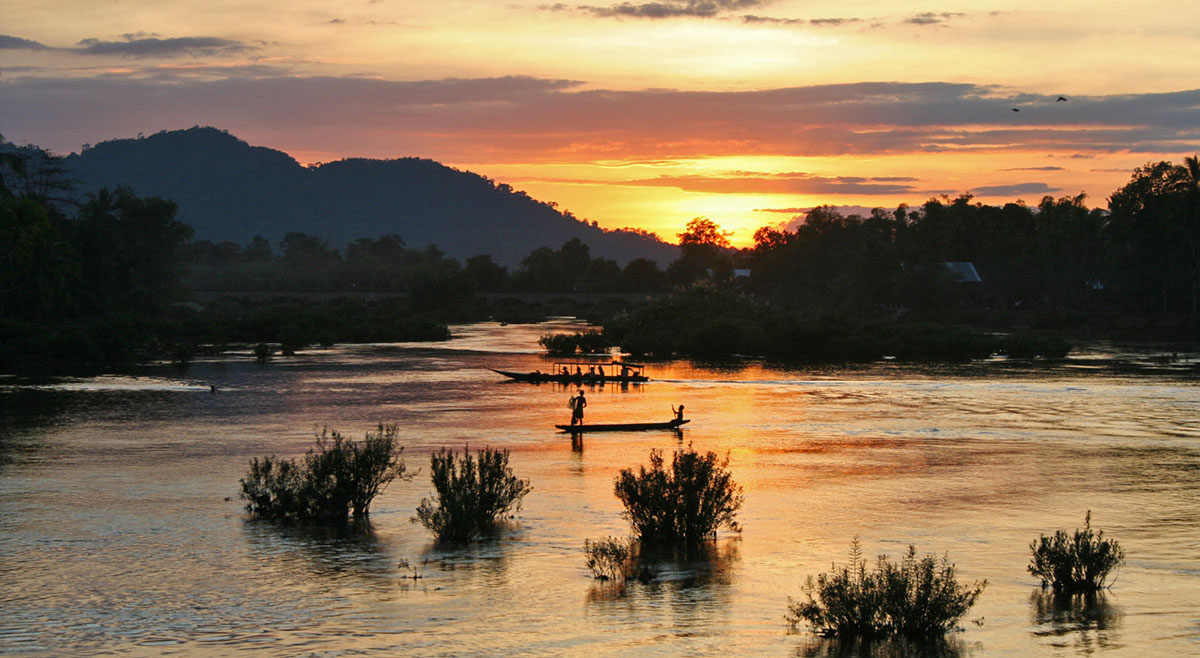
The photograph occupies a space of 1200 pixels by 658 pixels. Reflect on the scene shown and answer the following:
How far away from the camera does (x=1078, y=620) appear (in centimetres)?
1501

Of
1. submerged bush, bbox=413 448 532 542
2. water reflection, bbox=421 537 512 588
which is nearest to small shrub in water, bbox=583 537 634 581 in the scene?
water reflection, bbox=421 537 512 588

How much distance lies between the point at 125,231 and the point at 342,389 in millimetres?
67983

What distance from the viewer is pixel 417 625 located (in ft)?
48.6

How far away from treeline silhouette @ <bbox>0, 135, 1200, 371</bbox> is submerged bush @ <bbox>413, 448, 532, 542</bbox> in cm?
5135

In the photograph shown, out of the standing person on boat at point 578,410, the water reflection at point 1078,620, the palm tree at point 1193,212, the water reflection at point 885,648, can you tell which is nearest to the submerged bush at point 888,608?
the water reflection at point 885,648

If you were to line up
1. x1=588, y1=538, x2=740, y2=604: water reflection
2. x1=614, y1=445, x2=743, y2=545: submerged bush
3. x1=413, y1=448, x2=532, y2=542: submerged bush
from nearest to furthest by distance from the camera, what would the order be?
x1=588, y1=538, x2=740, y2=604: water reflection, x1=614, y1=445, x2=743, y2=545: submerged bush, x1=413, y1=448, x2=532, y2=542: submerged bush

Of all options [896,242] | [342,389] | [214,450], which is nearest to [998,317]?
[896,242]

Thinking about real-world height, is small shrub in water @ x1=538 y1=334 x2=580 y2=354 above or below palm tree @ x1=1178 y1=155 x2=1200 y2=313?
below

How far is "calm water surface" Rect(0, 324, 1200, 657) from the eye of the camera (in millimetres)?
14492

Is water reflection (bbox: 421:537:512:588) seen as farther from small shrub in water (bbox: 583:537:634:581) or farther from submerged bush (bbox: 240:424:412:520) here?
submerged bush (bbox: 240:424:412:520)

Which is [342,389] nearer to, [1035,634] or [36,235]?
[36,235]

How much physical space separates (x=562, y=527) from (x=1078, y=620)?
9.90 meters

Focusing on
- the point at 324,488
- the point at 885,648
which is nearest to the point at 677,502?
the point at 885,648

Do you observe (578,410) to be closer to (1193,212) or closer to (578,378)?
(578,378)
